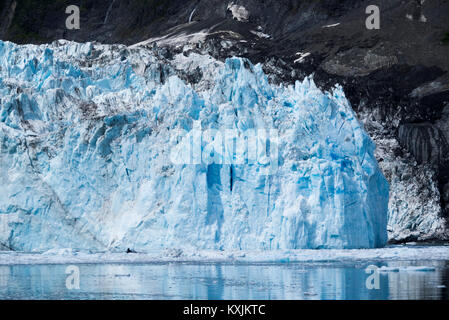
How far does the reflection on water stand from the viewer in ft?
57.2

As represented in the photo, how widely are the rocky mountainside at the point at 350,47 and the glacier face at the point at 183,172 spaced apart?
866cm

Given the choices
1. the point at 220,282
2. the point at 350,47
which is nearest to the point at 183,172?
the point at 220,282

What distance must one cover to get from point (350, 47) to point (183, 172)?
36210 mm

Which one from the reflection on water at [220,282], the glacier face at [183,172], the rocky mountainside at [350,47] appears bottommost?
the reflection on water at [220,282]

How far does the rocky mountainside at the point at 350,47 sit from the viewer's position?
41.0 metres

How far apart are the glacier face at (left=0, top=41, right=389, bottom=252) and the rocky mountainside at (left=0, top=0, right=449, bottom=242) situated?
8656 millimetres

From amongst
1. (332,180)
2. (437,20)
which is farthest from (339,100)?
(437,20)

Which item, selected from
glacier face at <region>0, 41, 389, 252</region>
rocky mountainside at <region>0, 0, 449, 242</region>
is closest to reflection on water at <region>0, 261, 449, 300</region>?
glacier face at <region>0, 41, 389, 252</region>

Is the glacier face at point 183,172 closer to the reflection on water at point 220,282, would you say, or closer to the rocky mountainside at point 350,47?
the reflection on water at point 220,282

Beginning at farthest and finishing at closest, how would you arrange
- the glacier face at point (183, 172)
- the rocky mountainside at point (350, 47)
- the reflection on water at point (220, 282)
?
A: 1. the rocky mountainside at point (350, 47)
2. the glacier face at point (183, 172)
3. the reflection on water at point (220, 282)

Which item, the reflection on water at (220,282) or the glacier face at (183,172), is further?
the glacier face at (183,172)

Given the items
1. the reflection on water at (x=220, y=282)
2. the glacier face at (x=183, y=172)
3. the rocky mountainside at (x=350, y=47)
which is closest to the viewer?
→ the reflection on water at (x=220, y=282)

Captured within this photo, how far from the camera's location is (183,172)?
25.0m

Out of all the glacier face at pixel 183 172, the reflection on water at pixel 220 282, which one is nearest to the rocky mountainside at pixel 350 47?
the glacier face at pixel 183 172
